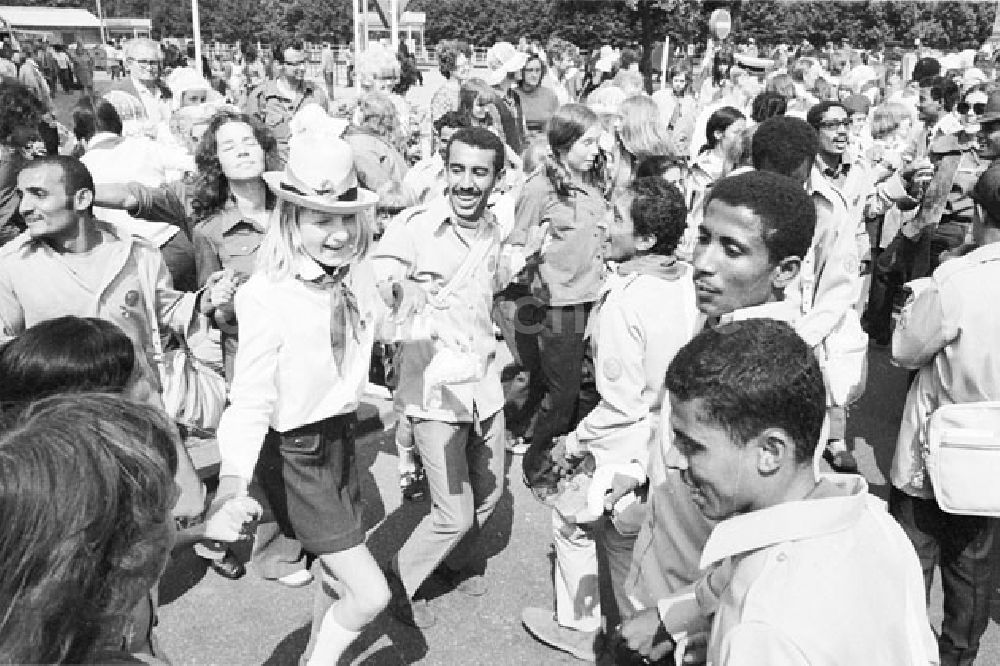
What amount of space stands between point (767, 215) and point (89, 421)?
1.90 m

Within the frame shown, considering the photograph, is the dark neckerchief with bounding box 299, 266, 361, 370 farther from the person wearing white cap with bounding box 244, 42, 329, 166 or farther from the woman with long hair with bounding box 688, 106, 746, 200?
the person wearing white cap with bounding box 244, 42, 329, 166

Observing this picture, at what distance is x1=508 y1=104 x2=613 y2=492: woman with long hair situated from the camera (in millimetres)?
5238

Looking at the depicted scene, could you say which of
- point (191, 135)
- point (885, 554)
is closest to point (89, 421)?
point (885, 554)

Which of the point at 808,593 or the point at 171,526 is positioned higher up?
the point at 171,526

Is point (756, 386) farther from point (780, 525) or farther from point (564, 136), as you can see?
point (564, 136)

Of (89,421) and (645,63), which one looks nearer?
(89,421)

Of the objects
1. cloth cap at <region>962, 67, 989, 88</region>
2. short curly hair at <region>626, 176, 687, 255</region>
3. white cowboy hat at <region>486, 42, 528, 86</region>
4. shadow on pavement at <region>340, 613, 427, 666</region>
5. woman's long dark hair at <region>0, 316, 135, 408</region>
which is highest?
white cowboy hat at <region>486, 42, 528, 86</region>

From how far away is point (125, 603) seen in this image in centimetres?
150

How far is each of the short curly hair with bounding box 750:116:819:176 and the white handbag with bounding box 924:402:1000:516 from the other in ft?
4.81

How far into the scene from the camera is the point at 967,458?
3.11 meters

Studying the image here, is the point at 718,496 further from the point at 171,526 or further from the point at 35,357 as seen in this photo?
the point at 35,357

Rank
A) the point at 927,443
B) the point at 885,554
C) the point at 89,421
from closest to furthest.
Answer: the point at 89,421 → the point at 885,554 → the point at 927,443

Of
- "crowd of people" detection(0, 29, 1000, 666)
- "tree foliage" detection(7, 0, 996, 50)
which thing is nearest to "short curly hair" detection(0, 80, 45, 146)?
"crowd of people" detection(0, 29, 1000, 666)

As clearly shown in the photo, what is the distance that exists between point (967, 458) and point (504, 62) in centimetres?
687
